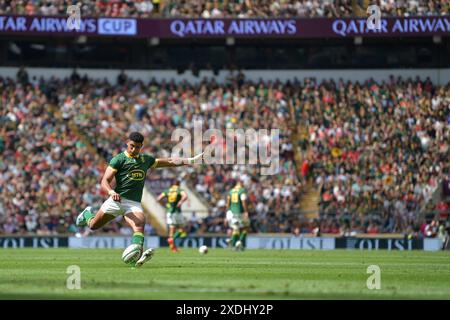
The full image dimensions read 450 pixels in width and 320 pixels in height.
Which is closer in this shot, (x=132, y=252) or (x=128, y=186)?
(x=132, y=252)

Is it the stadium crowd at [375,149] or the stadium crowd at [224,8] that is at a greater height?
the stadium crowd at [224,8]

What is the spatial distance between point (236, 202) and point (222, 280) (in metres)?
17.1

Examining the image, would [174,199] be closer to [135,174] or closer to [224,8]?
[135,174]

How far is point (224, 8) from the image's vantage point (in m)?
55.1

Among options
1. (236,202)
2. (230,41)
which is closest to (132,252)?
(236,202)

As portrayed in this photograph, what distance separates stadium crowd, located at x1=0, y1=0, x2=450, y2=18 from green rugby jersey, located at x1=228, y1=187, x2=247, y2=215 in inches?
788

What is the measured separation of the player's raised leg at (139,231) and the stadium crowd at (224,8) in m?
33.0

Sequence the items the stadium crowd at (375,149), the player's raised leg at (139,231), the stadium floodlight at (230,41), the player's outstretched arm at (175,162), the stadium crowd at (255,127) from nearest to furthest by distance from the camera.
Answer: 1. the player's raised leg at (139,231)
2. the player's outstretched arm at (175,162)
3. the stadium crowd at (375,149)
4. the stadium crowd at (255,127)
5. the stadium floodlight at (230,41)

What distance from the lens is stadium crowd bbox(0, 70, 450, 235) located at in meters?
45.0

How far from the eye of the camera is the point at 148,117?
51062 mm

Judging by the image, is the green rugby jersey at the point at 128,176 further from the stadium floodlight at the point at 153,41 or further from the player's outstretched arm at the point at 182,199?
the stadium floodlight at the point at 153,41

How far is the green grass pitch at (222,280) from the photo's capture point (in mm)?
16281

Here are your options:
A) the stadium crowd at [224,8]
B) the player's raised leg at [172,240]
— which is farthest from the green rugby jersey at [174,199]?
the stadium crowd at [224,8]
